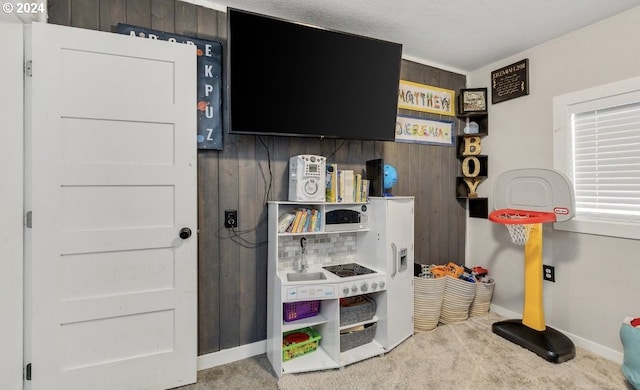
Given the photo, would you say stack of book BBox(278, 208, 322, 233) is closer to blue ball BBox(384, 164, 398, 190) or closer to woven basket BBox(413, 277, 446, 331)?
blue ball BBox(384, 164, 398, 190)

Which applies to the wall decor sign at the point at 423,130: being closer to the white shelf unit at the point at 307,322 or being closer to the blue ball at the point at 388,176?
the blue ball at the point at 388,176

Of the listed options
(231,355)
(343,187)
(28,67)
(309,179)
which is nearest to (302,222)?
(309,179)

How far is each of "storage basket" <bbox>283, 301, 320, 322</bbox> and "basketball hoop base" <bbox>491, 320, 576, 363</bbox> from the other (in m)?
1.53

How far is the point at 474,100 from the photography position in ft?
9.80

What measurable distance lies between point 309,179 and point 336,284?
733 millimetres

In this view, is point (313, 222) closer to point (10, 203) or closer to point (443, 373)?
point (443, 373)

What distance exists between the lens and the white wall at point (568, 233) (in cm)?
208

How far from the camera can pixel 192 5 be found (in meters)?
1.96

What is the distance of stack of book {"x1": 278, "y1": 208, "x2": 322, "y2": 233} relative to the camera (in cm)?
208

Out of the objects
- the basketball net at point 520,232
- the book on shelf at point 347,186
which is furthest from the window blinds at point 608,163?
the book on shelf at point 347,186

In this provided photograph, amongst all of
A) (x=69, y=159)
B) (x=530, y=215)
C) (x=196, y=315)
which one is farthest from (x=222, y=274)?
(x=530, y=215)

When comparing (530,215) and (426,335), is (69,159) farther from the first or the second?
(530,215)

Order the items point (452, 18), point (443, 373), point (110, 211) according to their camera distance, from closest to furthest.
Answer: point (110, 211) < point (443, 373) < point (452, 18)

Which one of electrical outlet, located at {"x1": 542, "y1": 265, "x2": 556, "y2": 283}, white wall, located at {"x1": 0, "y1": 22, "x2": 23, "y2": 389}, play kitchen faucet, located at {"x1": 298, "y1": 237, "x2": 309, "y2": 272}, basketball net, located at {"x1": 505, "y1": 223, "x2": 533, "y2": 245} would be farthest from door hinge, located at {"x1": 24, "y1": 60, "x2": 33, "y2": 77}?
electrical outlet, located at {"x1": 542, "y1": 265, "x2": 556, "y2": 283}
